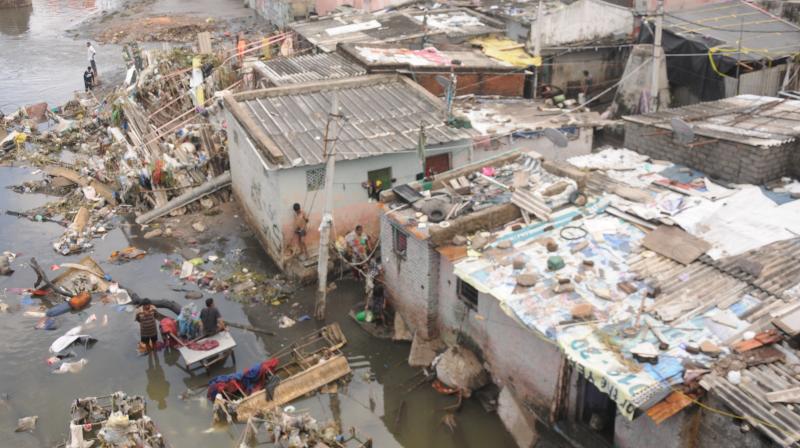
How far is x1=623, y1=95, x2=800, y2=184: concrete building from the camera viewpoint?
43.3 ft

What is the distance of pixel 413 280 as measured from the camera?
1398cm

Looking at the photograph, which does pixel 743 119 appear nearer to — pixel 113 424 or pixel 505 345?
pixel 505 345

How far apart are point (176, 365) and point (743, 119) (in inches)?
521

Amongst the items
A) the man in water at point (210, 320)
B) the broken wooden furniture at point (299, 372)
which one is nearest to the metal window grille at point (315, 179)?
the broken wooden furniture at point (299, 372)

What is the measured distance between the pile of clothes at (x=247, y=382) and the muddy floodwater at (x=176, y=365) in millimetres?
554

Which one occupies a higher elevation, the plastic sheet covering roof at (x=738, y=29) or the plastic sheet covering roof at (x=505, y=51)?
the plastic sheet covering roof at (x=738, y=29)

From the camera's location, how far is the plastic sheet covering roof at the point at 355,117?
1677 centimetres

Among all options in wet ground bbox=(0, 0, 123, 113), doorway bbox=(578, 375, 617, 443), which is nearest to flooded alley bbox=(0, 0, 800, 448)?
doorway bbox=(578, 375, 617, 443)

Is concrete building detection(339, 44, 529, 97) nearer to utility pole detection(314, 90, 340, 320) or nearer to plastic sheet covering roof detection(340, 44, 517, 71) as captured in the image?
plastic sheet covering roof detection(340, 44, 517, 71)

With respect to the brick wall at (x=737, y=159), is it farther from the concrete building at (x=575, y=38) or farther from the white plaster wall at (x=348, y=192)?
the concrete building at (x=575, y=38)

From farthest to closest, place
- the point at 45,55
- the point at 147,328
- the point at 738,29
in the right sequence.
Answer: the point at 45,55, the point at 738,29, the point at 147,328

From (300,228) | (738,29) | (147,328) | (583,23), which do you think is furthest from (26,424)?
(738,29)

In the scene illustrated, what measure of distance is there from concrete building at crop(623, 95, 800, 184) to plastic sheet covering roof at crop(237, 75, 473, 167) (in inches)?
180

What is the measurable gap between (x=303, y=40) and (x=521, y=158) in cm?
1444
